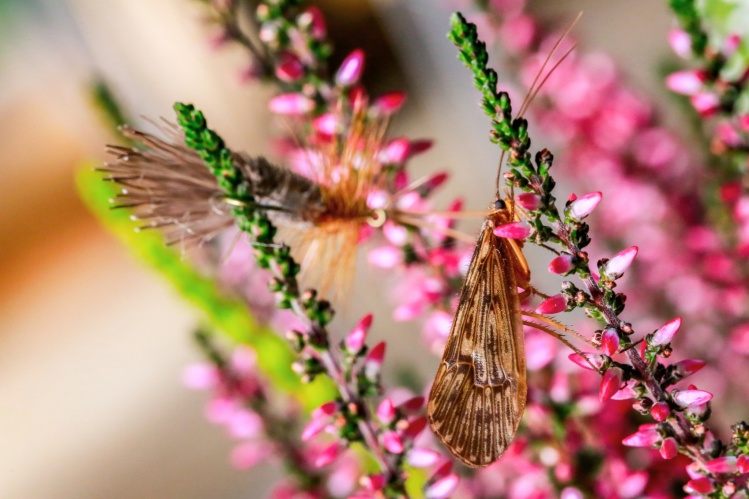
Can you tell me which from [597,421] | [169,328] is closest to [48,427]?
[169,328]

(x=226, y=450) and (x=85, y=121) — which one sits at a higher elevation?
(x=85, y=121)

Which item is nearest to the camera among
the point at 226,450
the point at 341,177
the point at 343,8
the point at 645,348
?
the point at 645,348

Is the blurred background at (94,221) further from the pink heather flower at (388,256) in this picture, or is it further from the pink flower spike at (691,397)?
the pink flower spike at (691,397)

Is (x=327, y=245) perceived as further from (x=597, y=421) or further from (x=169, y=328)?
(x=169, y=328)

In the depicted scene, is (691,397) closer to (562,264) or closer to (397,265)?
(562,264)

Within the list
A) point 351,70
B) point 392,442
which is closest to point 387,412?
point 392,442

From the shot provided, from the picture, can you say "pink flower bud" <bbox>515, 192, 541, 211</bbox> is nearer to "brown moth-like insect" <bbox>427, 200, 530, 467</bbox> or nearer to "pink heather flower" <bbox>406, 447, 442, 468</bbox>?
"brown moth-like insect" <bbox>427, 200, 530, 467</bbox>
